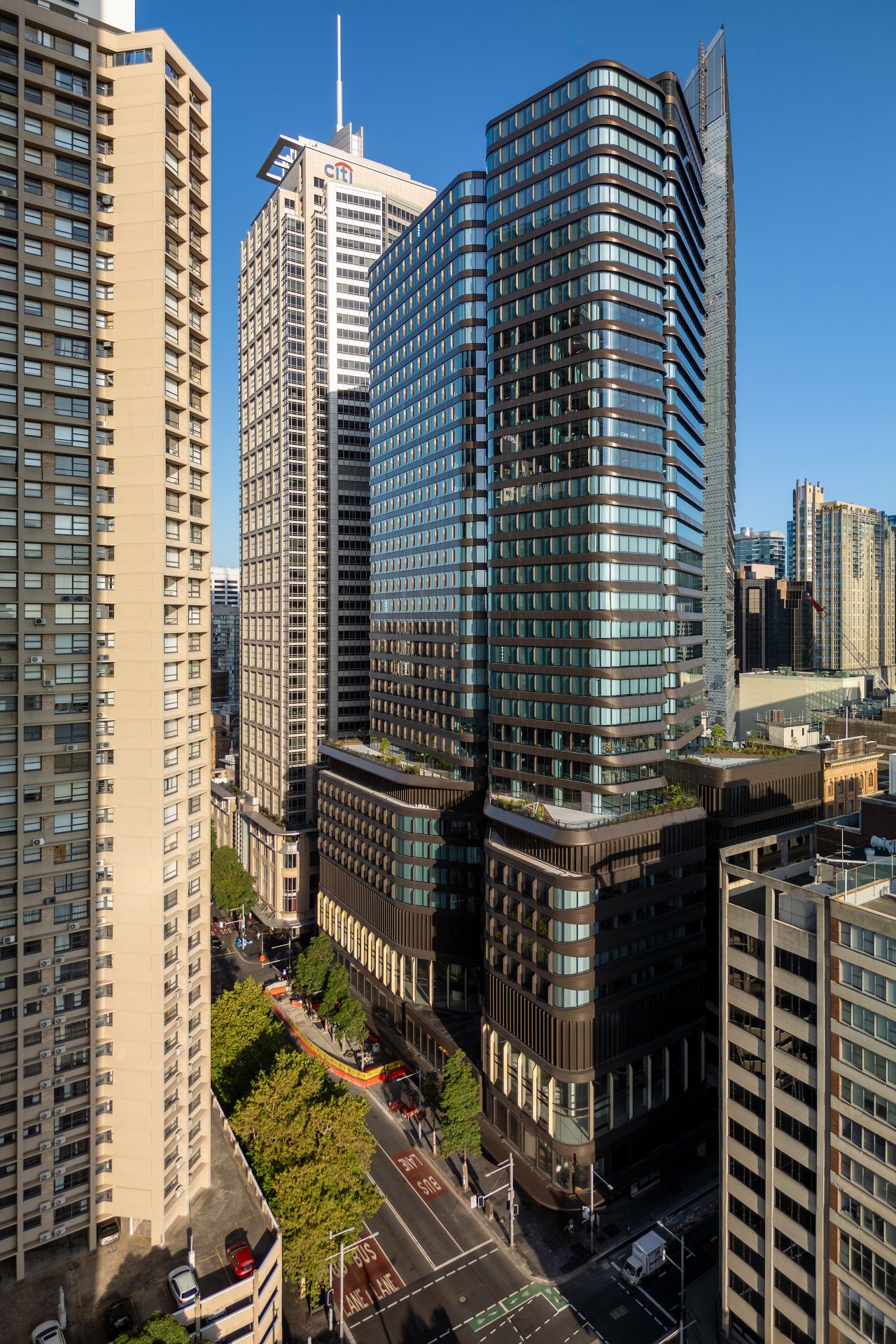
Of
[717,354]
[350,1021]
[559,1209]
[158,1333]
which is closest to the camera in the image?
[158,1333]

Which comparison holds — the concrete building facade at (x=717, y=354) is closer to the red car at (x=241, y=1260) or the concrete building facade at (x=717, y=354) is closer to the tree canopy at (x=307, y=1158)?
the tree canopy at (x=307, y=1158)

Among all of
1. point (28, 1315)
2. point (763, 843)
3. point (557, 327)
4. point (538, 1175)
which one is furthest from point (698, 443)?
point (28, 1315)

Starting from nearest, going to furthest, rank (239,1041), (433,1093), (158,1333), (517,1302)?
(158,1333) < (517,1302) < (239,1041) < (433,1093)

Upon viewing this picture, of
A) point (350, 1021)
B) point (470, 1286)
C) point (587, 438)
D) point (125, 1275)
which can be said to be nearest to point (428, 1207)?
point (470, 1286)

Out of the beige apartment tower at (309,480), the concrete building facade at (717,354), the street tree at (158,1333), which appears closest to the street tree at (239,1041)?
the street tree at (158,1333)

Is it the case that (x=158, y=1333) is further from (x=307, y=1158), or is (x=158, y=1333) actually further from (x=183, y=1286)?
(x=307, y=1158)

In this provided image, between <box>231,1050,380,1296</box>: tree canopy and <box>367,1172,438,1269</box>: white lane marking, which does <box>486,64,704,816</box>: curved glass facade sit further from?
<box>367,1172,438,1269</box>: white lane marking
